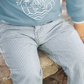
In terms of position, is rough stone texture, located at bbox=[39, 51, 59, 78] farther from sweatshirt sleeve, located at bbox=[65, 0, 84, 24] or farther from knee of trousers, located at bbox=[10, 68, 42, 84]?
sweatshirt sleeve, located at bbox=[65, 0, 84, 24]

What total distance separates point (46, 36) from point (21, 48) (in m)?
0.19

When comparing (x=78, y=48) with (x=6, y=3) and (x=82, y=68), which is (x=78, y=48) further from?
(x=6, y=3)

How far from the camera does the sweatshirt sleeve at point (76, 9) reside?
90 centimetres

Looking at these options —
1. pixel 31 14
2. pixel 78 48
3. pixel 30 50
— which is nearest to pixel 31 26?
A: pixel 31 14

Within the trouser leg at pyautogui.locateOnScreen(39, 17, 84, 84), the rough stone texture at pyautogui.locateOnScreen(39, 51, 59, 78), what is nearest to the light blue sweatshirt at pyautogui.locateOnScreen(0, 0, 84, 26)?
the trouser leg at pyautogui.locateOnScreen(39, 17, 84, 84)

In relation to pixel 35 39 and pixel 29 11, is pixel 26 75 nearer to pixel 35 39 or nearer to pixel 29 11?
pixel 35 39

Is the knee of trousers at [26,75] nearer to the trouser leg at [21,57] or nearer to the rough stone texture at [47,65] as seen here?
the trouser leg at [21,57]

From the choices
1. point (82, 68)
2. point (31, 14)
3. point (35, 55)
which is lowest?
point (82, 68)

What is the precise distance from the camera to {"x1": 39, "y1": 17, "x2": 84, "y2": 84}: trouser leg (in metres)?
0.76

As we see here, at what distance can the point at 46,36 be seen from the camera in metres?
0.84

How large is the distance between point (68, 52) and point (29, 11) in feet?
1.13

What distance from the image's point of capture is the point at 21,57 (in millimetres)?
710

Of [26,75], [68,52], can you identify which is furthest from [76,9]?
[26,75]

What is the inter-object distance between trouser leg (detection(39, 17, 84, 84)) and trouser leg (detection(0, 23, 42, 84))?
122 mm
